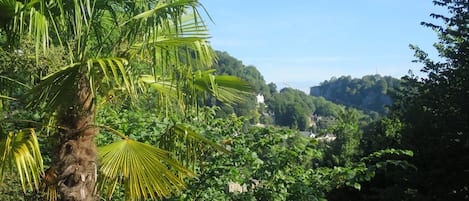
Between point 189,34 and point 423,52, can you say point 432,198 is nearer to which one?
point 423,52

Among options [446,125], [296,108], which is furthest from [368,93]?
[446,125]

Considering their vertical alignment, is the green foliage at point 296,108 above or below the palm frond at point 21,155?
below

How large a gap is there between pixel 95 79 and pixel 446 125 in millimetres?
12330

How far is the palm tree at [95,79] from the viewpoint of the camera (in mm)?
3184

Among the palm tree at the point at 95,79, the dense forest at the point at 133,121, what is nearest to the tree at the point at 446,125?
the dense forest at the point at 133,121

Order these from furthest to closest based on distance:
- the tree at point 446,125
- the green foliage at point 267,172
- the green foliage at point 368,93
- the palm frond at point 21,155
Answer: the green foliage at point 368,93, the tree at point 446,125, the green foliage at point 267,172, the palm frond at point 21,155

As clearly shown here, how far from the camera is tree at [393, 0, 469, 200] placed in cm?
1341

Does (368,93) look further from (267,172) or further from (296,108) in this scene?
(267,172)

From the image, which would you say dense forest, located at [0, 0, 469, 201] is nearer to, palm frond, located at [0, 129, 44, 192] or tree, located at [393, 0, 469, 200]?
palm frond, located at [0, 129, 44, 192]

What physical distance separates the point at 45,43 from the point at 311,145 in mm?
3896

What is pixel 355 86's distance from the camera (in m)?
196

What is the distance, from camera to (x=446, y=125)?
1380cm

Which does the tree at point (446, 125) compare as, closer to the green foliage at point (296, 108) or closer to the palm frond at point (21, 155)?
the palm frond at point (21, 155)

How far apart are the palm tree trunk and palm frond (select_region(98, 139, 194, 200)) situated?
98 millimetres
